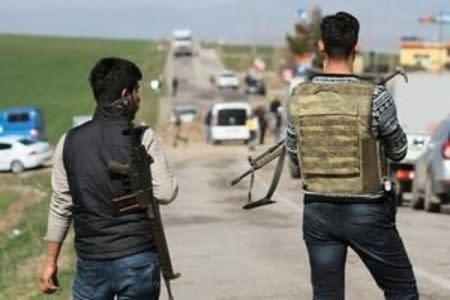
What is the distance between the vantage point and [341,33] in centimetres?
625

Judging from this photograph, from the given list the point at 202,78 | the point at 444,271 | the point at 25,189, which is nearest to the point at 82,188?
the point at 444,271

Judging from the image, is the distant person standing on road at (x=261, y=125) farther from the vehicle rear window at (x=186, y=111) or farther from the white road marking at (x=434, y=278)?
the white road marking at (x=434, y=278)

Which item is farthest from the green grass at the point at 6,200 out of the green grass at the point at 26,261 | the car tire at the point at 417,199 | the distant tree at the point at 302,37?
the distant tree at the point at 302,37

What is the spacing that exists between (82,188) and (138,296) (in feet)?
1.82

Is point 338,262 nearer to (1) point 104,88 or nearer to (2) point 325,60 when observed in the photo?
(2) point 325,60

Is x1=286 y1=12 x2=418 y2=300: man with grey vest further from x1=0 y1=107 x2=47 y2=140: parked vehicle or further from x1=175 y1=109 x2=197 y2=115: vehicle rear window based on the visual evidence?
x1=175 y1=109 x2=197 y2=115: vehicle rear window

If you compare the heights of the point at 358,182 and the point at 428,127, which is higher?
the point at 358,182

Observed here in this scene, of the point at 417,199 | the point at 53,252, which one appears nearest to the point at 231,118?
the point at 417,199

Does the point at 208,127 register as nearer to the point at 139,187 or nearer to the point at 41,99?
the point at 41,99

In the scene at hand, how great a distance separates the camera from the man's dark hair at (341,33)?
6.25 metres

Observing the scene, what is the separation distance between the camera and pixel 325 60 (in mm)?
6340

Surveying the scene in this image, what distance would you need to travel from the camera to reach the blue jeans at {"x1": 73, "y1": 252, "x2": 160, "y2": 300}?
589cm

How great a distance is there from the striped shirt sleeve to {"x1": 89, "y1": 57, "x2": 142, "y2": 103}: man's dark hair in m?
1.13

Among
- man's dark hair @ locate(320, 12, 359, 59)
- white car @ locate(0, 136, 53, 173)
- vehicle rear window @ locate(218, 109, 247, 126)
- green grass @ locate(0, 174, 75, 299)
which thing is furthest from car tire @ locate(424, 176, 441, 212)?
vehicle rear window @ locate(218, 109, 247, 126)
